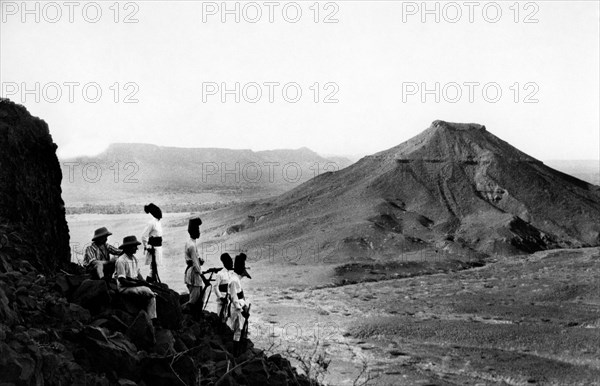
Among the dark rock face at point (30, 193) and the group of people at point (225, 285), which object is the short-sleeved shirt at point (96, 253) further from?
the group of people at point (225, 285)

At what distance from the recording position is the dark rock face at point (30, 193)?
7006 mm

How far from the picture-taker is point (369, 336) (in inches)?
603

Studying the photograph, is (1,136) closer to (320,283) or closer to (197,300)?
(197,300)

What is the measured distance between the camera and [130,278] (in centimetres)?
682

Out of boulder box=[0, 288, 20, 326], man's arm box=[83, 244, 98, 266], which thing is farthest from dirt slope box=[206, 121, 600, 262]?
boulder box=[0, 288, 20, 326]

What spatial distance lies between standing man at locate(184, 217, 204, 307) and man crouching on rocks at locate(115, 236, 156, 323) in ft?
4.33

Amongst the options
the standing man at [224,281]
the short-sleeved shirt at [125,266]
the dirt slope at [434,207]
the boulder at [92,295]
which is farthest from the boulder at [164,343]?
the dirt slope at [434,207]

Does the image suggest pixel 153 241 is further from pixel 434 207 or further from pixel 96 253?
pixel 434 207

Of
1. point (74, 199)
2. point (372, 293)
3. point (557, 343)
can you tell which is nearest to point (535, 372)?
point (557, 343)

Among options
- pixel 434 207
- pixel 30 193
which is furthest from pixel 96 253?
pixel 434 207

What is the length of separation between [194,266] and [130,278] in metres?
1.55

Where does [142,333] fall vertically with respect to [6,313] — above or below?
below

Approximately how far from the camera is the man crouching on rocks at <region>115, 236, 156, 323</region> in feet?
22.0

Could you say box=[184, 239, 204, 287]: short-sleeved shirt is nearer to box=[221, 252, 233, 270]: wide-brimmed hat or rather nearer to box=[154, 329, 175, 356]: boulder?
box=[221, 252, 233, 270]: wide-brimmed hat
